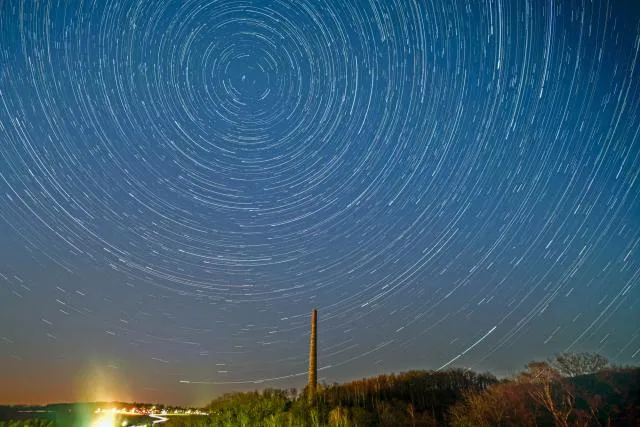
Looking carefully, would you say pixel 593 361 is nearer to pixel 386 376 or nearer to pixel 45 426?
pixel 386 376

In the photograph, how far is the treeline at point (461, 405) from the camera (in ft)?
66.9

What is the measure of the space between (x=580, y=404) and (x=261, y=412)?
1945cm

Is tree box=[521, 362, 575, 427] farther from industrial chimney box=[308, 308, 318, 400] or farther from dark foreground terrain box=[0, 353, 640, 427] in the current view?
industrial chimney box=[308, 308, 318, 400]

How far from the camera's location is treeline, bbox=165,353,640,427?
803 inches

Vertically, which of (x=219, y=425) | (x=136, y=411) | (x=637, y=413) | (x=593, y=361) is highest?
(x=593, y=361)

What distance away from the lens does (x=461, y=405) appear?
25.4 m

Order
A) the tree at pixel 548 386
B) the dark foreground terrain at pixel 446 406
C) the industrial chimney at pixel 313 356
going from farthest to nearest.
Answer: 1. the industrial chimney at pixel 313 356
2. the tree at pixel 548 386
3. the dark foreground terrain at pixel 446 406

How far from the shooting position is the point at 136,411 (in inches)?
1431

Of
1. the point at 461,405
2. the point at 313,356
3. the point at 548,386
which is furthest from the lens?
the point at 313,356

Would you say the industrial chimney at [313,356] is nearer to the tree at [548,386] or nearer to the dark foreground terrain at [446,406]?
the dark foreground terrain at [446,406]

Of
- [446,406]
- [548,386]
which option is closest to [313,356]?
[446,406]

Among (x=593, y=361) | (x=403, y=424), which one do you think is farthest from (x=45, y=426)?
(x=593, y=361)

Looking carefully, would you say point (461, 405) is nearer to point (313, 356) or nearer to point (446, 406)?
point (446, 406)

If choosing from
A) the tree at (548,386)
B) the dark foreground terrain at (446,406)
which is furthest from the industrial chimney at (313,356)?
the tree at (548,386)
